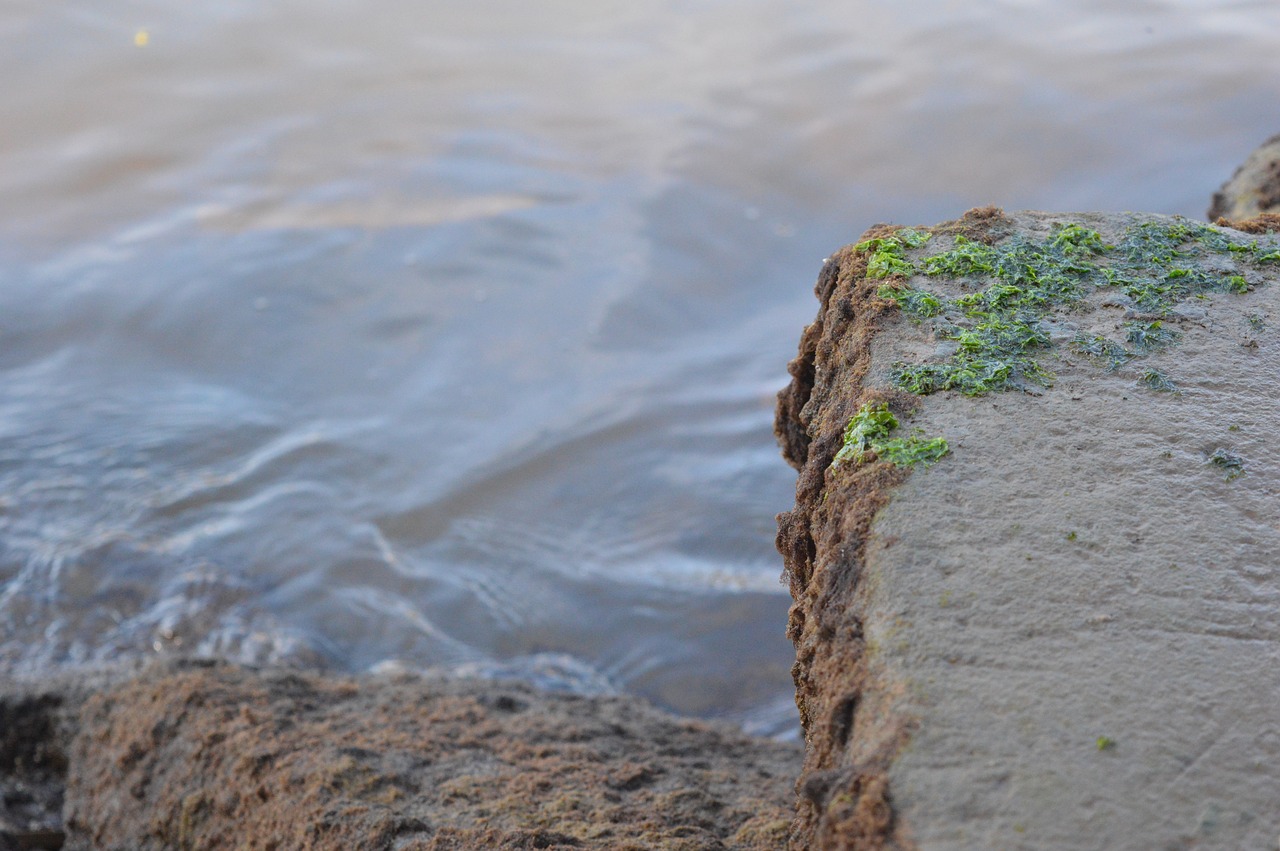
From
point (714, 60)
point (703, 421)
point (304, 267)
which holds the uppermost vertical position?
point (714, 60)

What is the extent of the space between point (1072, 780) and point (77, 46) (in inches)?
407

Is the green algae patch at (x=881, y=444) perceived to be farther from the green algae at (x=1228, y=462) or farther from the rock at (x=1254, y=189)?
the rock at (x=1254, y=189)

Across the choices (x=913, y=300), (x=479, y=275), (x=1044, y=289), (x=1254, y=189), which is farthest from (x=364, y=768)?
(x=479, y=275)

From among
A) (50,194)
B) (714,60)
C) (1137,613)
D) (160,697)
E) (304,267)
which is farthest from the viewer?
(714,60)

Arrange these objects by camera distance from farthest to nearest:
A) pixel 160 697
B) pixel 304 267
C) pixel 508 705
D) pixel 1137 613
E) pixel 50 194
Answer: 1. pixel 50 194
2. pixel 304 267
3. pixel 508 705
4. pixel 160 697
5. pixel 1137 613

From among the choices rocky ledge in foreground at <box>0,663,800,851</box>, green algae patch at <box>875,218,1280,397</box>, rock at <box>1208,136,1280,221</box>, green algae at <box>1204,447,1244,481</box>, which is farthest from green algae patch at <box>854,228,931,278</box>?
rock at <box>1208,136,1280,221</box>

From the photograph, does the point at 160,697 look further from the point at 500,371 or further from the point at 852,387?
the point at 500,371

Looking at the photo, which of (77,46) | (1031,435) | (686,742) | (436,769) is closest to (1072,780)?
(1031,435)

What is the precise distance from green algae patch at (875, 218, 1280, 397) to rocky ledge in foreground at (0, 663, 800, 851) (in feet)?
3.67

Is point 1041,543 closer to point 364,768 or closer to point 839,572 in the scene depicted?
point 839,572

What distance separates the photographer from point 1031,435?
6.51 feet

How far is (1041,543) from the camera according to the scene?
1775mm

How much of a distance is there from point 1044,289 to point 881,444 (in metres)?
0.71

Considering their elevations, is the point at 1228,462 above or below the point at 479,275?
above
